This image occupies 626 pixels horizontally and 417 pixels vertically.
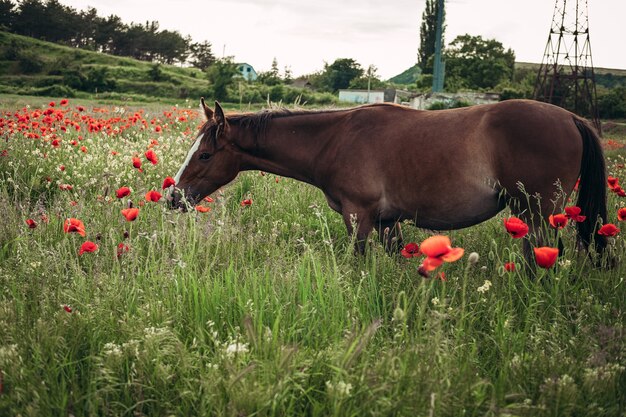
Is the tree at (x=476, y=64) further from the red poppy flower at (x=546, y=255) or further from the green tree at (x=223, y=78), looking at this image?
the red poppy flower at (x=546, y=255)

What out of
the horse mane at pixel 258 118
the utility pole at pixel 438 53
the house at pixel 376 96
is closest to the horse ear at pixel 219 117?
the horse mane at pixel 258 118

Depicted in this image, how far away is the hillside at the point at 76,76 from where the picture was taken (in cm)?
5138

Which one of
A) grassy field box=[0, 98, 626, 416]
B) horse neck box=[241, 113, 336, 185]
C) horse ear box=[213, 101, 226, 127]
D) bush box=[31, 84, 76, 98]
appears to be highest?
bush box=[31, 84, 76, 98]

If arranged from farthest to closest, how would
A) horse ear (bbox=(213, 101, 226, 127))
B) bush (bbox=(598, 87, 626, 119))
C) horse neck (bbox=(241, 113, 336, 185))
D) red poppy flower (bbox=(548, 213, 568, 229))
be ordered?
1. bush (bbox=(598, 87, 626, 119))
2. horse neck (bbox=(241, 113, 336, 185))
3. horse ear (bbox=(213, 101, 226, 127))
4. red poppy flower (bbox=(548, 213, 568, 229))

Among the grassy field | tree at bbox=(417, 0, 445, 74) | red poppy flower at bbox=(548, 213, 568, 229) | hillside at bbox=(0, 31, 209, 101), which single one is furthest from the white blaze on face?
tree at bbox=(417, 0, 445, 74)

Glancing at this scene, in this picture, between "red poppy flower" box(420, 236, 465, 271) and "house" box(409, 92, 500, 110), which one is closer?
"red poppy flower" box(420, 236, 465, 271)

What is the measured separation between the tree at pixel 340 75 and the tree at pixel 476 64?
21034mm

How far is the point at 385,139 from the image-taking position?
4910 mm

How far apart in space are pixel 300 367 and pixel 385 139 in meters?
2.92

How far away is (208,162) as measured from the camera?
5309 millimetres

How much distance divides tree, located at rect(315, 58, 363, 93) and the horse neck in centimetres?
8635

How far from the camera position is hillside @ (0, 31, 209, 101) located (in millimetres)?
51375

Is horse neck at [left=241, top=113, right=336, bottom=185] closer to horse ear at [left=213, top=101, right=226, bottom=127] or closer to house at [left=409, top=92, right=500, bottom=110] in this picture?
horse ear at [left=213, top=101, right=226, bottom=127]

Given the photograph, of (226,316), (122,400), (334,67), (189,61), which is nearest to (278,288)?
(226,316)
